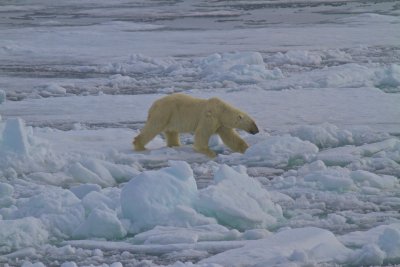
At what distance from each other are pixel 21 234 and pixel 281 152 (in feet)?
9.48

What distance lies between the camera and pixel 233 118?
27.1 ft

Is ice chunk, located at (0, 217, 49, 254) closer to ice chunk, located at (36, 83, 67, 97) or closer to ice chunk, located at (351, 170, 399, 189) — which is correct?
ice chunk, located at (351, 170, 399, 189)

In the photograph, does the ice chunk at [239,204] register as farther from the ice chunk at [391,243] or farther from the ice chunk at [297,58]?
the ice chunk at [297,58]

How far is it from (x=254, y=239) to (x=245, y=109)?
5.39 m

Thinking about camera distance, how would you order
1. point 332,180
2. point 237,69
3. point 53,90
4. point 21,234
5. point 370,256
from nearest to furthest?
1. point 370,256
2. point 21,234
3. point 332,180
4. point 53,90
5. point 237,69

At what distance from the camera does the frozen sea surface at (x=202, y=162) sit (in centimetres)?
542

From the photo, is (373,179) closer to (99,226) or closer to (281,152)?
(281,152)

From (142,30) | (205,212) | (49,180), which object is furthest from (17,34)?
(205,212)

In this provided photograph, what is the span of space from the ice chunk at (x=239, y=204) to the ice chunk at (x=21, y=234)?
3.06 feet

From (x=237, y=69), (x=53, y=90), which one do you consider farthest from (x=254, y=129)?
(x=237, y=69)

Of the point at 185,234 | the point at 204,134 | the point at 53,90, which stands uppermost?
the point at 185,234

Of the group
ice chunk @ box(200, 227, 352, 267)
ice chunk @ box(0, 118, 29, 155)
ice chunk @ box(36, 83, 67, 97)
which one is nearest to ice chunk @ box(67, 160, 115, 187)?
ice chunk @ box(0, 118, 29, 155)

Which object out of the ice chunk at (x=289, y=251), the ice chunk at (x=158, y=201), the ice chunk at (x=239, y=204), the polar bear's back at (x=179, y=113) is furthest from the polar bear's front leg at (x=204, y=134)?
the ice chunk at (x=289, y=251)

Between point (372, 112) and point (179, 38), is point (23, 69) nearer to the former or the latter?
point (179, 38)
